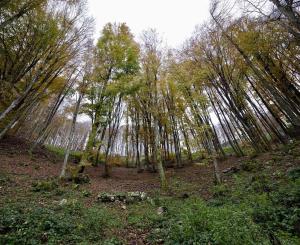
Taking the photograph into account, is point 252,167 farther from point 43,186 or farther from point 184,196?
point 43,186

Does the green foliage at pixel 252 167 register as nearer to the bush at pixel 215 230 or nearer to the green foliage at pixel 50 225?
the bush at pixel 215 230

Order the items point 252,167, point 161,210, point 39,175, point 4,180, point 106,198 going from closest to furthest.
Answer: point 161,210
point 106,198
point 4,180
point 39,175
point 252,167

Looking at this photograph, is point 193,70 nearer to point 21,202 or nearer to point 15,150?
point 21,202

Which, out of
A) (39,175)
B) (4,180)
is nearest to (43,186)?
(4,180)

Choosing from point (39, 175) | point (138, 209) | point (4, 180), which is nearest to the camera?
point (138, 209)

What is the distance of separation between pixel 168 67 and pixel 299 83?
309 inches

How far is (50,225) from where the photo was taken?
4.83m

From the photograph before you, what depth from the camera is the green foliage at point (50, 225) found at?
169 inches

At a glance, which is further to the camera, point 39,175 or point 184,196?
point 39,175

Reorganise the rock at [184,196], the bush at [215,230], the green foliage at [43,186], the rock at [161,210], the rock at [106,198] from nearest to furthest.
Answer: the bush at [215,230] → the rock at [161,210] → the rock at [106,198] → the green foliage at [43,186] → the rock at [184,196]

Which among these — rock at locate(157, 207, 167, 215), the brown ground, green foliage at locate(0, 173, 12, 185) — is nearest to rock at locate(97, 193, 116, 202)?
the brown ground

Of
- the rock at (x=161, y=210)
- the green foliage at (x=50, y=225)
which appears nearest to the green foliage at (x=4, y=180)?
the green foliage at (x=50, y=225)

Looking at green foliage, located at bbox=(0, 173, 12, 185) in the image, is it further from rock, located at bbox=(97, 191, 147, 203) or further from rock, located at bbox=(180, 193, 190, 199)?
rock, located at bbox=(180, 193, 190, 199)

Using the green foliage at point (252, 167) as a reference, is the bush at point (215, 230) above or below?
below
